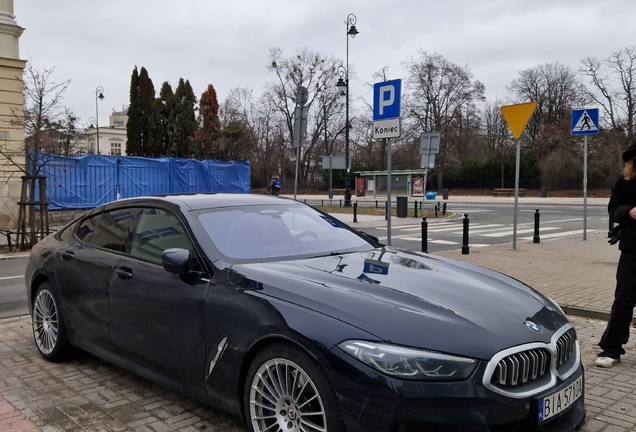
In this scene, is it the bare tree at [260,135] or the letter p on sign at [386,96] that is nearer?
the letter p on sign at [386,96]

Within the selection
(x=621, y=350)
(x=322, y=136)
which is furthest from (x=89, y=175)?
(x=322, y=136)

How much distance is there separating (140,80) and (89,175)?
80.1 feet

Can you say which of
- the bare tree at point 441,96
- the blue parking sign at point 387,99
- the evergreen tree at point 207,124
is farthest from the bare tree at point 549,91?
the blue parking sign at point 387,99

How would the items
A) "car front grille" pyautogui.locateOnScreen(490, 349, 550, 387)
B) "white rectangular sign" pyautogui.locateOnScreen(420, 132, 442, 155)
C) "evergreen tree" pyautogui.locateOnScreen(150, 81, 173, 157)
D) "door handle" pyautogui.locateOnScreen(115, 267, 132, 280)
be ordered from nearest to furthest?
"car front grille" pyautogui.locateOnScreen(490, 349, 550, 387)
"door handle" pyautogui.locateOnScreen(115, 267, 132, 280)
"white rectangular sign" pyautogui.locateOnScreen(420, 132, 442, 155)
"evergreen tree" pyautogui.locateOnScreen(150, 81, 173, 157)

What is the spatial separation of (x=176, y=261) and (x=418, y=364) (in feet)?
5.43

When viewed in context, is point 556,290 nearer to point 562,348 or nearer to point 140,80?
point 562,348

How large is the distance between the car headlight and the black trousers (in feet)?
9.52

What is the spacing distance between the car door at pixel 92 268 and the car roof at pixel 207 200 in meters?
0.20

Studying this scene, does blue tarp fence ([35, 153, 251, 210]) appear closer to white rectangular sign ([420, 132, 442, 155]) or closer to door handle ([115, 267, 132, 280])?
white rectangular sign ([420, 132, 442, 155])

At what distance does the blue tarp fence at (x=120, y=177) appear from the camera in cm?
1994

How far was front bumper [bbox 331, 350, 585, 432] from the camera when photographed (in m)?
2.41

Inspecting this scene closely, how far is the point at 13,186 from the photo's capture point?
19.0m

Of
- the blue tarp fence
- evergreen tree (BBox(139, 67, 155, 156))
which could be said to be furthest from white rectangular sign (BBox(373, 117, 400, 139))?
evergreen tree (BBox(139, 67, 155, 156))

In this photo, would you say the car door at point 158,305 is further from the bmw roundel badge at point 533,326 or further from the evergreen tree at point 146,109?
the evergreen tree at point 146,109
